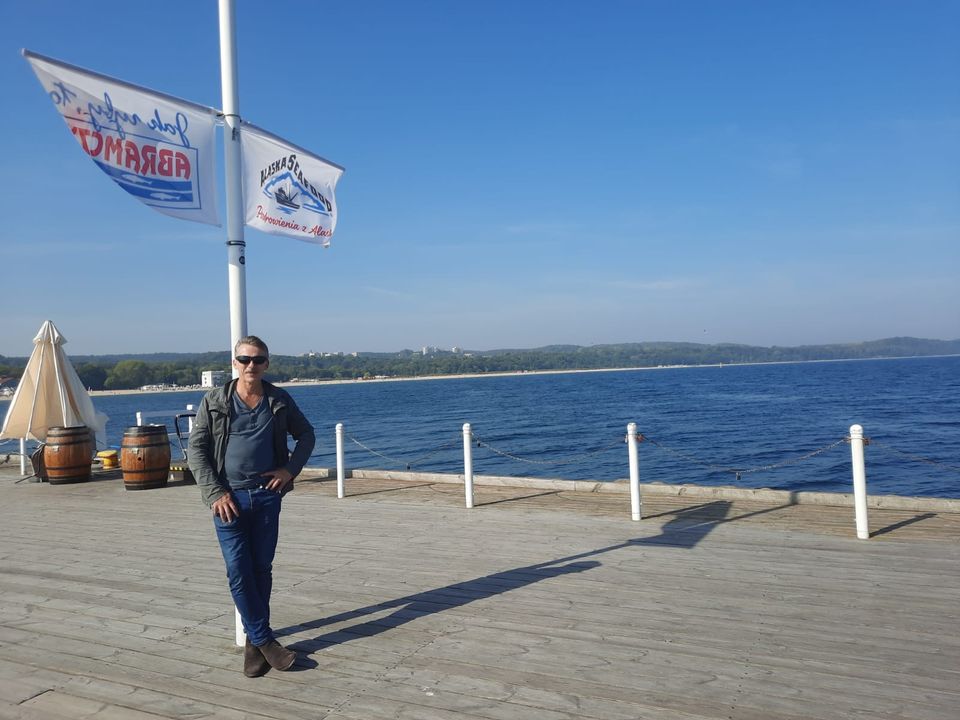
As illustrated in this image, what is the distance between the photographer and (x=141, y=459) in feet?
36.8

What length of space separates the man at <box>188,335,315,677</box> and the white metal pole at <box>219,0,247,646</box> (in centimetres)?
63

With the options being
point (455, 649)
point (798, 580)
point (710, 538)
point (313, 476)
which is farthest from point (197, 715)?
point (313, 476)

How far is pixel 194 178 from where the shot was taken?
4664 millimetres

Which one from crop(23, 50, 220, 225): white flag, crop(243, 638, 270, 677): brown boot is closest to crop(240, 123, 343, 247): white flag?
crop(23, 50, 220, 225): white flag

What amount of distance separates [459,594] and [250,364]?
2553 mm

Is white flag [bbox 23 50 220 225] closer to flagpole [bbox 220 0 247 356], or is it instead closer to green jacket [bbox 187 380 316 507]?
flagpole [bbox 220 0 247 356]

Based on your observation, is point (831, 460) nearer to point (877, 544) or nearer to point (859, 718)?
point (877, 544)

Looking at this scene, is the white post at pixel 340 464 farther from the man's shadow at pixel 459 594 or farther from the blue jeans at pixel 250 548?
the blue jeans at pixel 250 548

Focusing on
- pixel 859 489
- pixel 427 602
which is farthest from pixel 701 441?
pixel 427 602

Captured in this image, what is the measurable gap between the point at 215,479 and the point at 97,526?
570 centimetres

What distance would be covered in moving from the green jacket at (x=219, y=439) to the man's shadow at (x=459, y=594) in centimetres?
122

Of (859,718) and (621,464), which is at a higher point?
(859,718)

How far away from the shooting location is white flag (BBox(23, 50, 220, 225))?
412cm

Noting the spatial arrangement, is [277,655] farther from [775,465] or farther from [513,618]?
[775,465]
